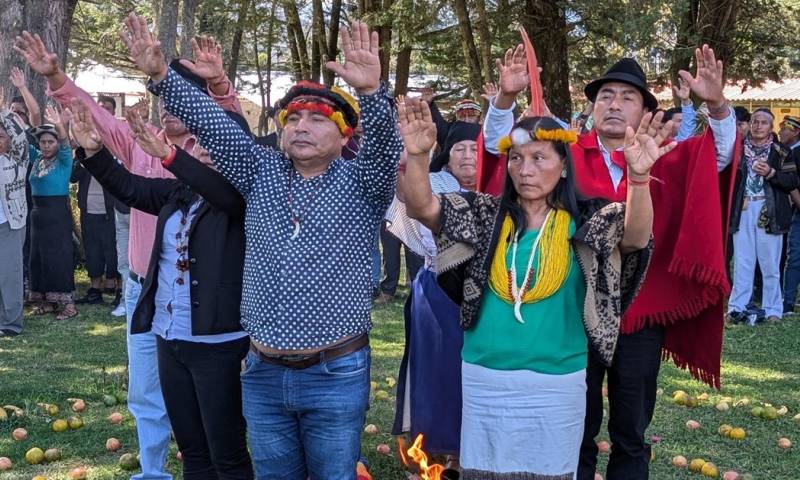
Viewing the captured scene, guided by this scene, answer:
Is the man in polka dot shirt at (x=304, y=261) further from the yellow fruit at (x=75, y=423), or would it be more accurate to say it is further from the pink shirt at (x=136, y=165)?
the yellow fruit at (x=75, y=423)

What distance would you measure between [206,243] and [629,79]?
2.09 m

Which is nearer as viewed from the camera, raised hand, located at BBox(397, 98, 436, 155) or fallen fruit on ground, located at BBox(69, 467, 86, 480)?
raised hand, located at BBox(397, 98, 436, 155)

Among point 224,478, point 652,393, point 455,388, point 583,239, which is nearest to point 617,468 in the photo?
point 652,393

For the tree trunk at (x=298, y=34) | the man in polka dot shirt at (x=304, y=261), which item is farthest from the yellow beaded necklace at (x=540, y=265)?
the tree trunk at (x=298, y=34)

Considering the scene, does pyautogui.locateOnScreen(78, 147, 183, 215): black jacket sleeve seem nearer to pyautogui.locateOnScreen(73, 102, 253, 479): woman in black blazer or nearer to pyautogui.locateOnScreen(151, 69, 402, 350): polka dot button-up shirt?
pyautogui.locateOnScreen(73, 102, 253, 479): woman in black blazer

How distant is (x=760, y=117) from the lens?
31.8 ft

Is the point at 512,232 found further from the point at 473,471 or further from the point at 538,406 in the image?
the point at 473,471

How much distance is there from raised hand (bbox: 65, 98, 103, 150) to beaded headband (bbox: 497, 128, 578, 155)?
69.7 inches

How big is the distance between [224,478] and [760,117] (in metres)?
7.89

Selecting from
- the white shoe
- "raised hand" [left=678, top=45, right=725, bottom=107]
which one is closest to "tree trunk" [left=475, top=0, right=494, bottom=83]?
the white shoe

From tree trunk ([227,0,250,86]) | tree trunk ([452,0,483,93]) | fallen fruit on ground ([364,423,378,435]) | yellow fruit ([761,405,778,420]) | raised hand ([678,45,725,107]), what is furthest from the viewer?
tree trunk ([227,0,250,86])

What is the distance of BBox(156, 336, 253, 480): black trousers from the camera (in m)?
3.76

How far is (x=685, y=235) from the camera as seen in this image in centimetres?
Answer: 405

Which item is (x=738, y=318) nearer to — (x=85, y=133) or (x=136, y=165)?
(x=136, y=165)
